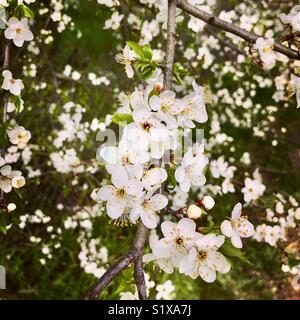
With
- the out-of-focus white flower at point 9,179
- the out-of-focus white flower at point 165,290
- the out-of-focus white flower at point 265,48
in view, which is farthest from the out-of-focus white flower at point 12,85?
the out-of-focus white flower at point 165,290

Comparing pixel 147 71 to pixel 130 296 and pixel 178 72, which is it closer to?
pixel 178 72

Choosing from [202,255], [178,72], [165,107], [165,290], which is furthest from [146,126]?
[165,290]

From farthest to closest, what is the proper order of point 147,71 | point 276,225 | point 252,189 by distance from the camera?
1. point 252,189
2. point 276,225
3. point 147,71

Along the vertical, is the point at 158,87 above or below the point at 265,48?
below

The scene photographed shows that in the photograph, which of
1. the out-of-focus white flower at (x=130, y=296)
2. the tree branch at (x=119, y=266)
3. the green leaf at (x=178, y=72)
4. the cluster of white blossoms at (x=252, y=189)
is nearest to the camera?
the tree branch at (x=119, y=266)

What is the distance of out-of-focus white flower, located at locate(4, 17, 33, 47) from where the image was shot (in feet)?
6.18

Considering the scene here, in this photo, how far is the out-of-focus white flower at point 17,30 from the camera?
1.88m

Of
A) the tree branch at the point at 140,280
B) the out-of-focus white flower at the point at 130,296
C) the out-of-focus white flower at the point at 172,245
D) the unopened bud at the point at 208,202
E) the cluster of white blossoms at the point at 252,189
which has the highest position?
the cluster of white blossoms at the point at 252,189

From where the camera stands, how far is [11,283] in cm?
371

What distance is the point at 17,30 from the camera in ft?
6.37

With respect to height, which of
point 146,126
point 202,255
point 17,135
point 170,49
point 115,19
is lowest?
point 202,255

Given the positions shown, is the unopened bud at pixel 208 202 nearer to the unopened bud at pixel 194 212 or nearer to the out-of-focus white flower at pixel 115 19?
the unopened bud at pixel 194 212

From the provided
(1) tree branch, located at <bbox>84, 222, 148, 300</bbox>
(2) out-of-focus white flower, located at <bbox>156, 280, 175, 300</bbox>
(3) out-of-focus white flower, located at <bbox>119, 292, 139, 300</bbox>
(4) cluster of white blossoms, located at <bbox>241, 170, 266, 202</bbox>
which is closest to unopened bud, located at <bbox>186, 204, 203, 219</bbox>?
(1) tree branch, located at <bbox>84, 222, 148, 300</bbox>
